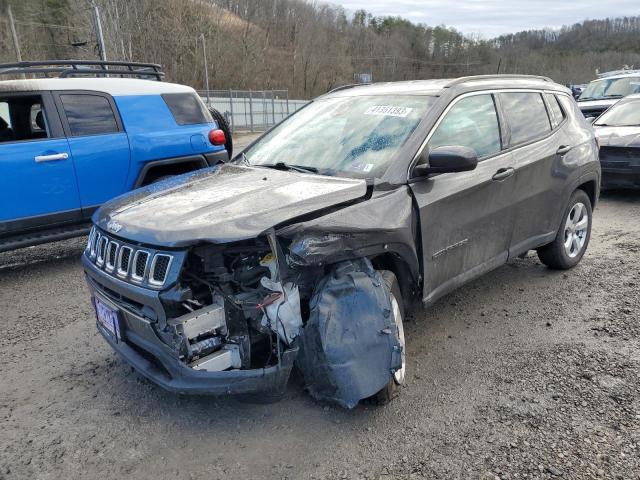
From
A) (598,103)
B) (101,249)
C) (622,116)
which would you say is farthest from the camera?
(598,103)

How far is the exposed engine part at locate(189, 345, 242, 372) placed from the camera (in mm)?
2527

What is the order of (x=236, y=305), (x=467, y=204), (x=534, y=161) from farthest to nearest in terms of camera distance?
(x=534, y=161) < (x=467, y=204) < (x=236, y=305)

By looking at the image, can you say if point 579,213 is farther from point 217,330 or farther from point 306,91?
point 306,91

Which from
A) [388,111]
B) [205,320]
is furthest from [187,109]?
[205,320]

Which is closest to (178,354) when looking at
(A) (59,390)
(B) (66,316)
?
(A) (59,390)

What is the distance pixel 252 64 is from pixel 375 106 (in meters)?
50.2

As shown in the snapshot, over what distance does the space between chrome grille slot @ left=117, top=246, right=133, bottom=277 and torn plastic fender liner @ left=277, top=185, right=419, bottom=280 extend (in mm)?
808

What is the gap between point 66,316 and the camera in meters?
4.25

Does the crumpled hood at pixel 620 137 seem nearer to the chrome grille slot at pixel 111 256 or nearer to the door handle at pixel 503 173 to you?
the door handle at pixel 503 173

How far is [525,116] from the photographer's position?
14.0 feet

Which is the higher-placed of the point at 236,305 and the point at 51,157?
the point at 51,157

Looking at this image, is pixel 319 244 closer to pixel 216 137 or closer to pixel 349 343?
pixel 349 343

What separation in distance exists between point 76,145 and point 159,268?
344 cm

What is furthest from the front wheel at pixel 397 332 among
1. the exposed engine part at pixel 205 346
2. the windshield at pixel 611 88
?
the windshield at pixel 611 88
